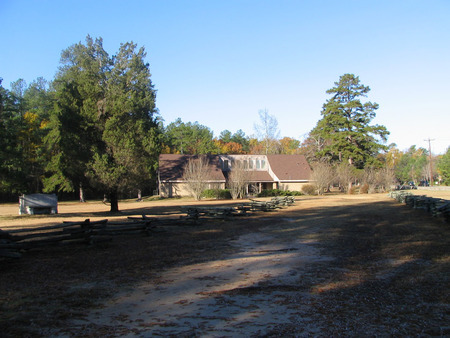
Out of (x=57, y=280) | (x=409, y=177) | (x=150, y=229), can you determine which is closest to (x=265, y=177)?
(x=150, y=229)

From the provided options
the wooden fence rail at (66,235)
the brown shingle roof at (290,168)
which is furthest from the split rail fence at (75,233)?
Result: the brown shingle roof at (290,168)

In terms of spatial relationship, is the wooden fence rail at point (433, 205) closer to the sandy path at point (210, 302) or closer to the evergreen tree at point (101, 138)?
the sandy path at point (210, 302)

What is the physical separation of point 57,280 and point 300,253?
634 centimetres

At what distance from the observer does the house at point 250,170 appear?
49344mm

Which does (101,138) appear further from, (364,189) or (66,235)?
(364,189)

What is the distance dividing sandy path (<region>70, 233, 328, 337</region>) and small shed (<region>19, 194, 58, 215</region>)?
20.5m

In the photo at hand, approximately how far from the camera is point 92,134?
2469 centimetres

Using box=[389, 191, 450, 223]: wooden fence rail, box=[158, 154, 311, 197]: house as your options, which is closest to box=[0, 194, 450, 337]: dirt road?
box=[389, 191, 450, 223]: wooden fence rail

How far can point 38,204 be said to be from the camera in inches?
1014

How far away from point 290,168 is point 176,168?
55.8 ft

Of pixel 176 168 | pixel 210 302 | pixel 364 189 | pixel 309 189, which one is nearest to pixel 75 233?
pixel 210 302

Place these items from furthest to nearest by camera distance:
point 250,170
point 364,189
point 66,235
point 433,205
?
point 364,189 → point 250,170 → point 433,205 → point 66,235

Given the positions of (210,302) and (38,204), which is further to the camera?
(38,204)

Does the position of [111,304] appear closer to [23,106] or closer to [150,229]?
[150,229]
